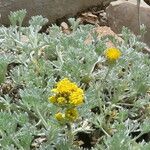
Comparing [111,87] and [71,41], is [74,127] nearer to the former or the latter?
[111,87]

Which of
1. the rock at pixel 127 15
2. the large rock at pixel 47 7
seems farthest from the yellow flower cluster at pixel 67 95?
the rock at pixel 127 15

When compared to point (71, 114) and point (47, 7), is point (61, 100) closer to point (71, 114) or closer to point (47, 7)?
point (71, 114)

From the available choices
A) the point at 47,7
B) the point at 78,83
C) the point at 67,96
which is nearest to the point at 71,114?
the point at 67,96

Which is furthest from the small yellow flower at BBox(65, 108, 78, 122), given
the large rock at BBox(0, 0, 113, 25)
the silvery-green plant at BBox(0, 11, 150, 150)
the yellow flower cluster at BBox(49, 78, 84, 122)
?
the large rock at BBox(0, 0, 113, 25)

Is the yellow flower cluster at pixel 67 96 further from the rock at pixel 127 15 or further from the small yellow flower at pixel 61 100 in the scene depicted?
the rock at pixel 127 15

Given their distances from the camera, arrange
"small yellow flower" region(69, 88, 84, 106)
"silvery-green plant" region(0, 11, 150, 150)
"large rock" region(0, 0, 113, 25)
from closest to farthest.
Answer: "small yellow flower" region(69, 88, 84, 106), "silvery-green plant" region(0, 11, 150, 150), "large rock" region(0, 0, 113, 25)

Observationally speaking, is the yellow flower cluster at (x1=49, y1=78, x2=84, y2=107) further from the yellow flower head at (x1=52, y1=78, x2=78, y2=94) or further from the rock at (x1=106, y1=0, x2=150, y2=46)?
the rock at (x1=106, y1=0, x2=150, y2=46)
